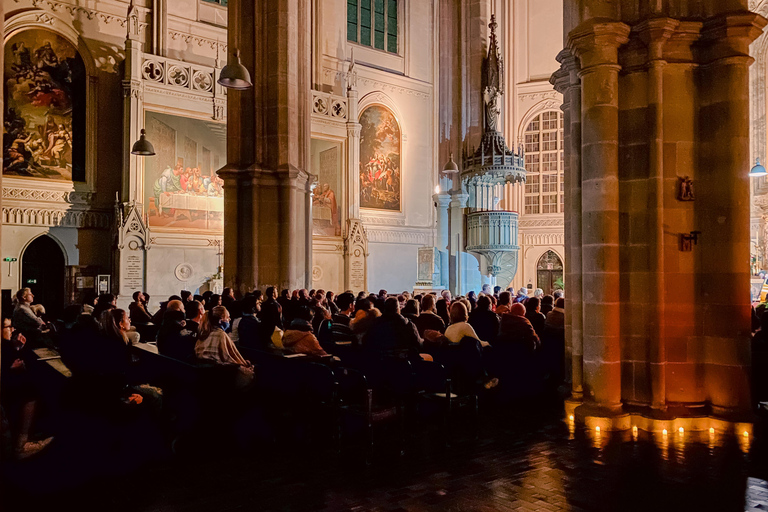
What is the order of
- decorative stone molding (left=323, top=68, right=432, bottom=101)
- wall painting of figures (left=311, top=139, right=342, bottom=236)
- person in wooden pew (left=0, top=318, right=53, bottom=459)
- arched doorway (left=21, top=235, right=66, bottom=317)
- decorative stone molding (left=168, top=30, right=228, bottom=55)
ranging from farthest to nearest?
decorative stone molding (left=323, top=68, right=432, bottom=101), wall painting of figures (left=311, top=139, right=342, bottom=236), decorative stone molding (left=168, top=30, right=228, bottom=55), arched doorway (left=21, top=235, right=66, bottom=317), person in wooden pew (left=0, top=318, right=53, bottom=459)

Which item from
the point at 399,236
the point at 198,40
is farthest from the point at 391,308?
the point at 399,236

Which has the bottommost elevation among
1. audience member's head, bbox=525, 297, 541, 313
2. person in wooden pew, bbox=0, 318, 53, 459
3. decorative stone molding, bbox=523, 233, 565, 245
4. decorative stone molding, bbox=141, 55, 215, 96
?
person in wooden pew, bbox=0, 318, 53, 459

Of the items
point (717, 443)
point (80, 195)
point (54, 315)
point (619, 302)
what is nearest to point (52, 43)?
point (80, 195)

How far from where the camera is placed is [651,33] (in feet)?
20.0

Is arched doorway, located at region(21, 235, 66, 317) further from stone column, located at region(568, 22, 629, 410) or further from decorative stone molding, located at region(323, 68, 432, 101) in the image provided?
stone column, located at region(568, 22, 629, 410)

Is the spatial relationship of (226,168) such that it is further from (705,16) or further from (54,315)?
(705,16)

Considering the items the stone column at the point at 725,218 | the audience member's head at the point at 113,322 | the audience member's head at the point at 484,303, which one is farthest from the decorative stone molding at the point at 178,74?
the stone column at the point at 725,218

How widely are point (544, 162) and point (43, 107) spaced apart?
18393 millimetres

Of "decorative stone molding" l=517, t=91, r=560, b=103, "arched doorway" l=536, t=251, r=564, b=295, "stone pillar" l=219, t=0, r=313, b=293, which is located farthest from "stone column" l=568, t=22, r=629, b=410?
"decorative stone molding" l=517, t=91, r=560, b=103

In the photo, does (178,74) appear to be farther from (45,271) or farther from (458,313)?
(458,313)

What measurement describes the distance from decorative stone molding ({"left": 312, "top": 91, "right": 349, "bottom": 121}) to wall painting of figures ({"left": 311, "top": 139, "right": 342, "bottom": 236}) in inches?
35.7

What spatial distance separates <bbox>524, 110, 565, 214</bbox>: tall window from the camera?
81.3 ft

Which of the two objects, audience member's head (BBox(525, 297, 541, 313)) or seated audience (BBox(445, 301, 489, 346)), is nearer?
seated audience (BBox(445, 301, 489, 346))

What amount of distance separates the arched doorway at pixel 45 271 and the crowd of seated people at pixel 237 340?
6552 mm
